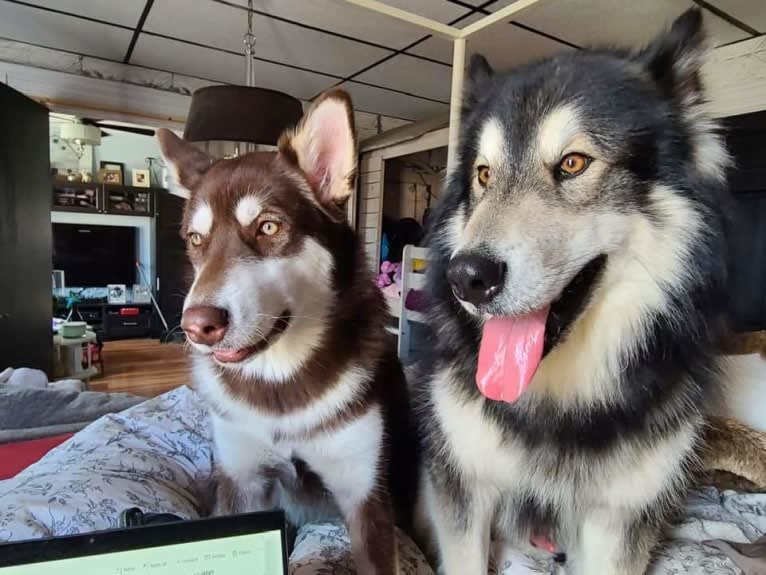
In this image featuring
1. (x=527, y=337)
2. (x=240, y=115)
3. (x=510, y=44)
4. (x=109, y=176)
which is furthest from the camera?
(x=109, y=176)

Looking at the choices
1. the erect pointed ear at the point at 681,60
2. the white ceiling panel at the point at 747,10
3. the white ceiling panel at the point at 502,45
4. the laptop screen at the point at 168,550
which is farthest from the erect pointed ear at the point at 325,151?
the white ceiling panel at the point at 747,10

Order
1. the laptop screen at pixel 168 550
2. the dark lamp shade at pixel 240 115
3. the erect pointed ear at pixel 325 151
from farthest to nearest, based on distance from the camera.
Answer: the dark lamp shade at pixel 240 115 → the erect pointed ear at pixel 325 151 → the laptop screen at pixel 168 550

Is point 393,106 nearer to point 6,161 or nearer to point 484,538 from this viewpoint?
point 6,161

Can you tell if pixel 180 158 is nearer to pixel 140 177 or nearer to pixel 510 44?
pixel 510 44

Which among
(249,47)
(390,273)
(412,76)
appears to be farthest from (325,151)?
(390,273)

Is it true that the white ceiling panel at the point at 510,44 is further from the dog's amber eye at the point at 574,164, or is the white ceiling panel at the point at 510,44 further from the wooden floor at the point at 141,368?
the wooden floor at the point at 141,368

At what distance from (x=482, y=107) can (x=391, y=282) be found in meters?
3.20

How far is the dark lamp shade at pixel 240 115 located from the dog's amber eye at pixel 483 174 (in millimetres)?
1012

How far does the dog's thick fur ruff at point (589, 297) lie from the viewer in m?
0.73

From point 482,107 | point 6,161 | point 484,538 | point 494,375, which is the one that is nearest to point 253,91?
point 482,107

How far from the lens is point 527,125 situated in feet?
2.53

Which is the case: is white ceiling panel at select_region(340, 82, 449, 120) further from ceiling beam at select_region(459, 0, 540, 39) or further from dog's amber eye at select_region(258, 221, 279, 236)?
dog's amber eye at select_region(258, 221, 279, 236)

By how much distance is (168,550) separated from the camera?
0.58 meters

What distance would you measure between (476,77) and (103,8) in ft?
8.48
